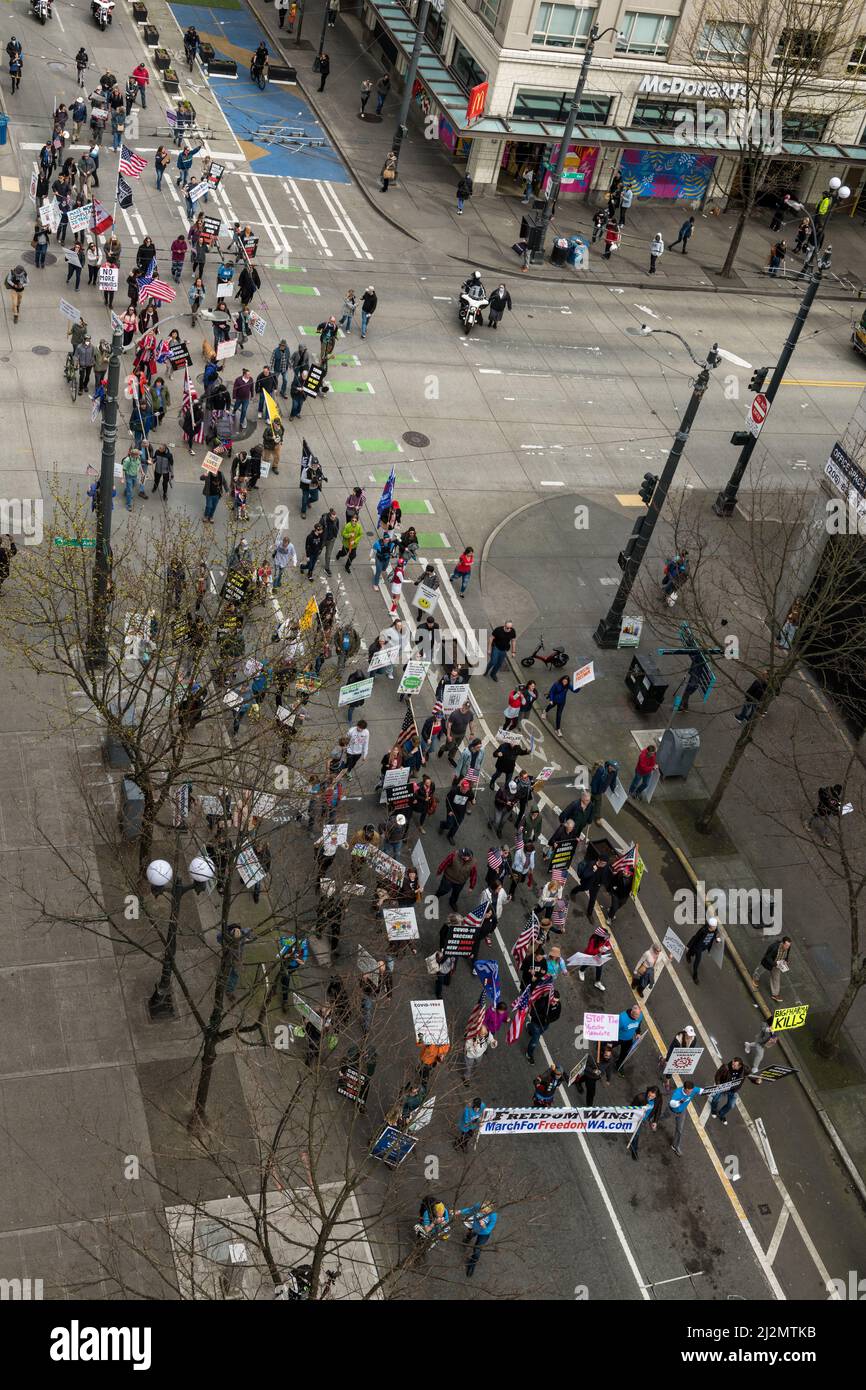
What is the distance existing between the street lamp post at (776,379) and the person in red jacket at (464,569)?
8122mm

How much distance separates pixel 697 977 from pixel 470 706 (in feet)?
24.6

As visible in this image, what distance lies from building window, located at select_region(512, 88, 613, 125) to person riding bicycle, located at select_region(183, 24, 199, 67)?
1415 cm

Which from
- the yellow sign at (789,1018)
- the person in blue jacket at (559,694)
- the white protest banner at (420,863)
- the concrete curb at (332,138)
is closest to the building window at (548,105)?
the concrete curb at (332,138)

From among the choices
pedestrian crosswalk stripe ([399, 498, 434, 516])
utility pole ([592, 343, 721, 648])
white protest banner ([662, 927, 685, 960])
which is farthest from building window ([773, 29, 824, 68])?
white protest banner ([662, 927, 685, 960])

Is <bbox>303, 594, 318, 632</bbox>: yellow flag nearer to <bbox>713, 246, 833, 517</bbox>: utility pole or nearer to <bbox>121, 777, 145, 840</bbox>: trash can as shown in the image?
<bbox>121, 777, 145, 840</bbox>: trash can

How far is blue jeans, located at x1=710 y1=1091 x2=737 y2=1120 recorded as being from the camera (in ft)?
76.0

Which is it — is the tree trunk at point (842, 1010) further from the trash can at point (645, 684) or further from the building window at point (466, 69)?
the building window at point (466, 69)

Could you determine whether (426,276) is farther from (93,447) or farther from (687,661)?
(687,661)

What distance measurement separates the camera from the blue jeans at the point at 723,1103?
23156 mm

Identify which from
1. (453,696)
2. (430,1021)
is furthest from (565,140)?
(430,1021)

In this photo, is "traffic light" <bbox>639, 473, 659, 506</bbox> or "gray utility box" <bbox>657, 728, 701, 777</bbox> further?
"traffic light" <bbox>639, 473, 659, 506</bbox>

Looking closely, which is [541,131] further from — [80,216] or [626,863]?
[626,863]

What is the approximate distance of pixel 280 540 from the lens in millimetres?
32062
